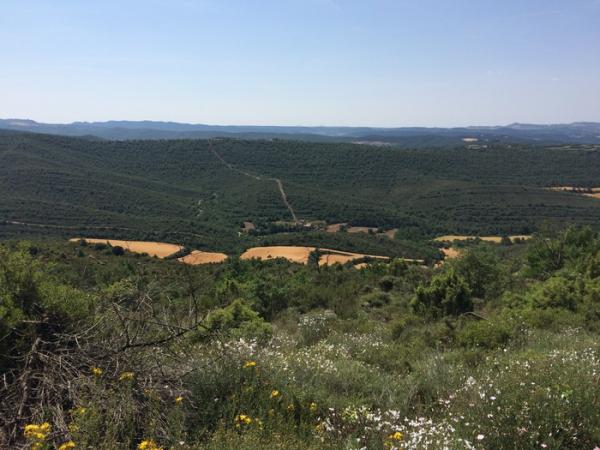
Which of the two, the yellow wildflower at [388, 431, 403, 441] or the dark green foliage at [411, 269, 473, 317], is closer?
the yellow wildflower at [388, 431, 403, 441]

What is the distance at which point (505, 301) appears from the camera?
1459 centimetres

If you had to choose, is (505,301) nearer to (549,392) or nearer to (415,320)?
(415,320)

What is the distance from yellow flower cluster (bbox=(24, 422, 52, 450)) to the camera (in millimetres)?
2830

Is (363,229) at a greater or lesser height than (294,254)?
lesser

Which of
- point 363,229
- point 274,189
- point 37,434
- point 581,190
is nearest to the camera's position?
point 37,434

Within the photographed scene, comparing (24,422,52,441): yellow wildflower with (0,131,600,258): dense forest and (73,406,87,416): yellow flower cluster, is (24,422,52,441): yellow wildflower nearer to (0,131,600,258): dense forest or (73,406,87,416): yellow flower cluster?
(73,406,87,416): yellow flower cluster

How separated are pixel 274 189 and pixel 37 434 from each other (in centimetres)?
9823

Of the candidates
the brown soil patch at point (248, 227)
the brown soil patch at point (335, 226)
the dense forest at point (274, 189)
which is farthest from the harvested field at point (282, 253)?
the brown soil patch at point (248, 227)

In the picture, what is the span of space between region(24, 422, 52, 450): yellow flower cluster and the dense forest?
141ft

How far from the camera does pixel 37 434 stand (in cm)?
279

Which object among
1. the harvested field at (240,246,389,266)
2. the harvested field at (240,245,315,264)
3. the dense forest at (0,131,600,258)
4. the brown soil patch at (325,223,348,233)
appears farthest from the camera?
the brown soil patch at (325,223,348,233)

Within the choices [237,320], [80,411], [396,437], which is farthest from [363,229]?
[80,411]

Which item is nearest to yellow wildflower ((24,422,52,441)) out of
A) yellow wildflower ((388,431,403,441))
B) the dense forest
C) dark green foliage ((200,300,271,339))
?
yellow wildflower ((388,431,403,441))

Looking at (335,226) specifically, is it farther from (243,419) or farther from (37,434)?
(37,434)
